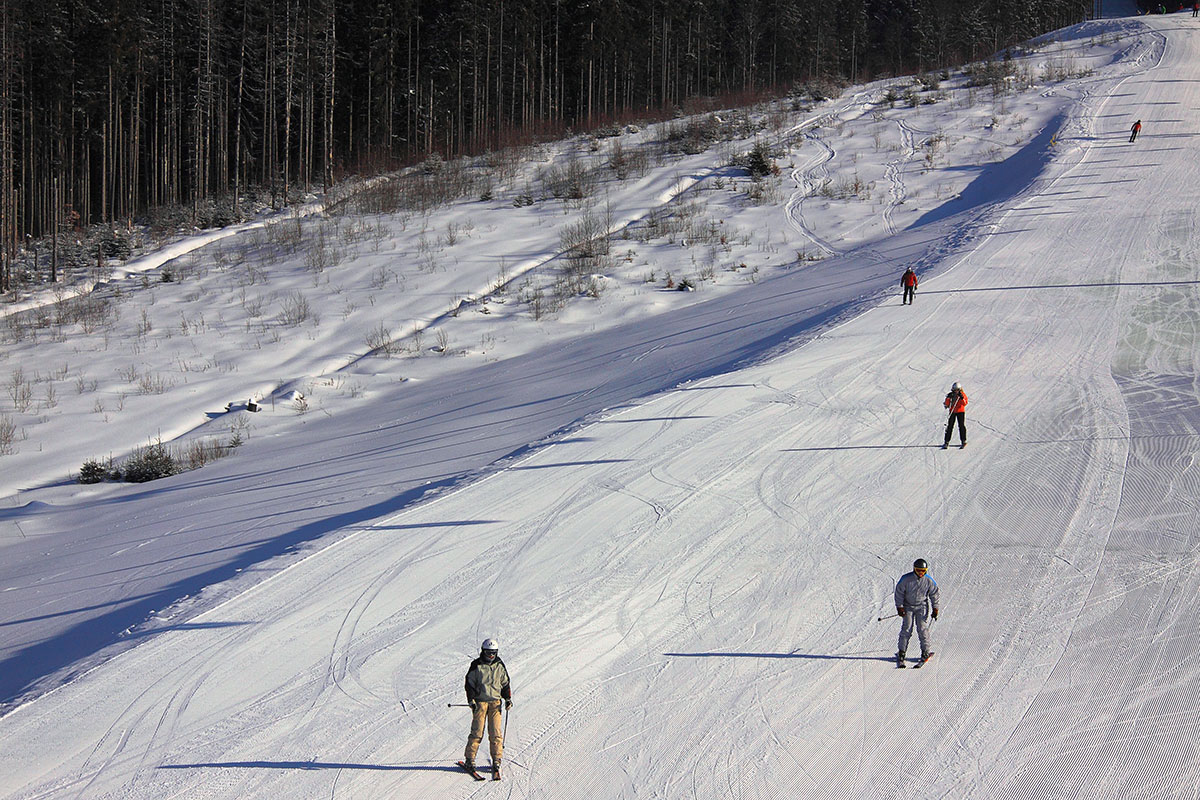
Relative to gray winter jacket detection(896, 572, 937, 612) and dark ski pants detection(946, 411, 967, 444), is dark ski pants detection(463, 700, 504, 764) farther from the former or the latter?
dark ski pants detection(946, 411, 967, 444)

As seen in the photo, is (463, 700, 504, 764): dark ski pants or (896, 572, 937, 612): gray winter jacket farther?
(896, 572, 937, 612): gray winter jacket

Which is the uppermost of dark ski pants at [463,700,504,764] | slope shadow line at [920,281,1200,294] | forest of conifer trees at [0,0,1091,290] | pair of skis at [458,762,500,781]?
forest of conifer trees at [0,0,1091,290]

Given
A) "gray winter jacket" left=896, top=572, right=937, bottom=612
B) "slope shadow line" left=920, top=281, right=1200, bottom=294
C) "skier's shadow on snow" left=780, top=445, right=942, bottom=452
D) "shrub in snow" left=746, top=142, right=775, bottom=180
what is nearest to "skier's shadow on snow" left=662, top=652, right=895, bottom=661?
"gray winter jacket" left=896, top=572, right=937, bottom=612

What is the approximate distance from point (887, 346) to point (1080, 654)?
11.3 meters

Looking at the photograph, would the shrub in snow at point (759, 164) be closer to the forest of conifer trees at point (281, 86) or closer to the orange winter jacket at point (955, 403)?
the forest of conifer trees at point (281, 86)

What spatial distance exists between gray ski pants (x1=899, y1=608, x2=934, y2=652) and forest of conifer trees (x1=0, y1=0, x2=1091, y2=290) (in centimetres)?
3574

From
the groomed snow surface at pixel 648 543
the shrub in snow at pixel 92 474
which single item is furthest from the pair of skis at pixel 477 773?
the shrub in snow at pixel 92 474

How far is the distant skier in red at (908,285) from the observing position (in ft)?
71.1

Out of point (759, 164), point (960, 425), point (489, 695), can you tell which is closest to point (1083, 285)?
point (960, 425)

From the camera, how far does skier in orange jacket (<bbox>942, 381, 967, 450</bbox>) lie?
14.3m

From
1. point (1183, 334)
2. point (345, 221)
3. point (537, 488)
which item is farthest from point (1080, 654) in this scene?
point (345, 221)

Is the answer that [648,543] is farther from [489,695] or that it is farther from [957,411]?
[957,411]

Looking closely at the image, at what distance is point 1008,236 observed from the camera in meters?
27.7

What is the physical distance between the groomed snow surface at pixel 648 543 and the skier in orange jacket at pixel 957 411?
358 mm
